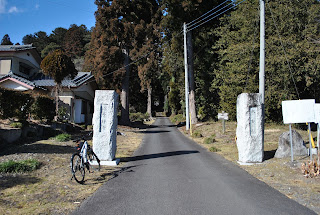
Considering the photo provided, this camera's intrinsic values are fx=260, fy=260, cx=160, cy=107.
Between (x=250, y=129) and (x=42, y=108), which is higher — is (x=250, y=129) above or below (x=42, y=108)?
below

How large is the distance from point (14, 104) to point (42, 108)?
13.0 feet

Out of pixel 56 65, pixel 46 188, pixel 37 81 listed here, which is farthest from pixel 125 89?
pixel 46 188

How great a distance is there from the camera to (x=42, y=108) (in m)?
17.3

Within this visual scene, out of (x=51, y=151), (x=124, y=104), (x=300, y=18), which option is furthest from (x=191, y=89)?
(x=51, y=151)

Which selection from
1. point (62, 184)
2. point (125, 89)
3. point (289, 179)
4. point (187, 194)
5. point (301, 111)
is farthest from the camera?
point (125, 89)

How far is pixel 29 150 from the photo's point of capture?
1077 centimetres

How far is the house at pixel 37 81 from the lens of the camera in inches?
943

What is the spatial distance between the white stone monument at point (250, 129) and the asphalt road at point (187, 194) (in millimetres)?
844

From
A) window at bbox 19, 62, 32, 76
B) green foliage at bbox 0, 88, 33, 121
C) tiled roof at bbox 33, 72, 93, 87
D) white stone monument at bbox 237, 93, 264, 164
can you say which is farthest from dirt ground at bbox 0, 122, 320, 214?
window at bbox 19, 62, 32, 76

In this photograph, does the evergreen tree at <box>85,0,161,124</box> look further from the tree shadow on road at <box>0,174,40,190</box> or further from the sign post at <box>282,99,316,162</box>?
the sign post at <box>282,99,316,162</box>

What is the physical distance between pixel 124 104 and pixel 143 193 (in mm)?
24731

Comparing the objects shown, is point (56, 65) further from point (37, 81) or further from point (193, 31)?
point (193, 31)

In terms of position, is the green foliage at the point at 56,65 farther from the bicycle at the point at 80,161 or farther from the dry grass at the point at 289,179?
the dry grass at the point at 289,179

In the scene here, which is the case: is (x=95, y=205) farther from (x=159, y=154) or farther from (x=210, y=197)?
(x=159, y=154)
